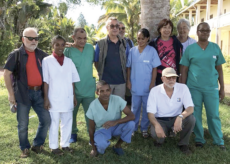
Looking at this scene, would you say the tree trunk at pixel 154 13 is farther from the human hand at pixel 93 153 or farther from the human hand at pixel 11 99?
the human hand at pixel 11 99

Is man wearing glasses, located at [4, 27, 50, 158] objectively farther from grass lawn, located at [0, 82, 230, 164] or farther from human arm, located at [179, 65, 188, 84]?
human arm, located at [179, 65, 188, 84]

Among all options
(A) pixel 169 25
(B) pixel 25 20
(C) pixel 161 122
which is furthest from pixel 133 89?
(B) pixel 25 20

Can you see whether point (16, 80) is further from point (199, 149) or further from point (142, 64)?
point (199, 149)

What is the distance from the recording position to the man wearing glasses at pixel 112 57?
4113mm

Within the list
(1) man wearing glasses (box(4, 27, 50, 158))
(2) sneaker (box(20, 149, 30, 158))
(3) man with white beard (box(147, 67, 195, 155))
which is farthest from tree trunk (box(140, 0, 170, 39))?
(2) sneaker (box(20, 149, 30, 158))

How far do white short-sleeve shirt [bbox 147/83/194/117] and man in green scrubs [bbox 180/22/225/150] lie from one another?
0.86 ft

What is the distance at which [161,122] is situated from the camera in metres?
3.88

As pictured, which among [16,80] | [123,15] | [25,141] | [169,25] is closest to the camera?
[16,80]

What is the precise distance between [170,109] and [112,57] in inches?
53.0

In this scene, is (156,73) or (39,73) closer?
Answer: (39,73)

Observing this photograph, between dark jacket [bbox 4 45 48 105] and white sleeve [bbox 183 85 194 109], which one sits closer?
dark jacket [bbox 4 45 48 105]

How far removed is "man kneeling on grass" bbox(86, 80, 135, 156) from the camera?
366 cm

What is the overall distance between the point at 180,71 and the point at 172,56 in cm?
30

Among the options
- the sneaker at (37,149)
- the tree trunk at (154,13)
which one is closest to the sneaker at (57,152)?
the sneaker at (37,149)
